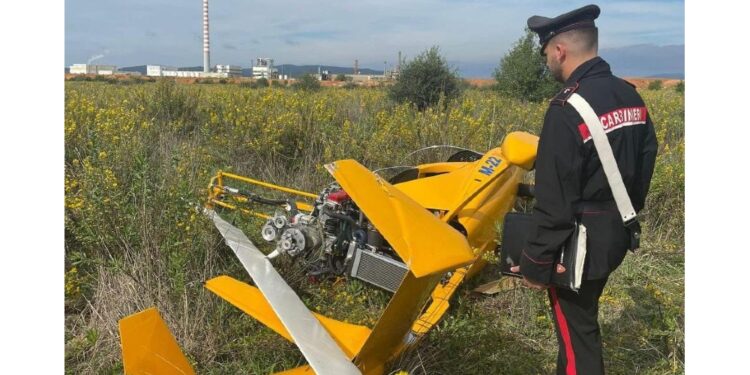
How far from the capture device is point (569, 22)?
2393 millimetres

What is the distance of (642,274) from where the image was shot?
4.83 meters

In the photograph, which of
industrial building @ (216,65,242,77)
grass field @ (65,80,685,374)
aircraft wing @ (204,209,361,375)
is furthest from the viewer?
industrial building @ (216,65,242,77)

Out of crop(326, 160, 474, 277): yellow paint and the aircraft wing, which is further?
crop(326, 160, 474, 277): yellow paint

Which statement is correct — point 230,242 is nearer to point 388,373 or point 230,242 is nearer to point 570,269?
point 388,373

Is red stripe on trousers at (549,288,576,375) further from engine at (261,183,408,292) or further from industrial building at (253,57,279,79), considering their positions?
industrial building at (253,57,279,79)

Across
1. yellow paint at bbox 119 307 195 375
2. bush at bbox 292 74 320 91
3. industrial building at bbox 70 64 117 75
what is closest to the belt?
yellow paint at bbox 119 307 195 375

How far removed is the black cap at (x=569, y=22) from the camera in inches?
93.2

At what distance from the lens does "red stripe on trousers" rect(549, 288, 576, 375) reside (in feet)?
8.42

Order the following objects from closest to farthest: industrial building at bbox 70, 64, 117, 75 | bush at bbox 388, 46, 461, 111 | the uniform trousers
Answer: the uniform trousers
industrial building at bbox 70, 64, 117, 75
bush at bbox 388, 46, 461, 111

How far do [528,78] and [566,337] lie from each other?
15.4 meters

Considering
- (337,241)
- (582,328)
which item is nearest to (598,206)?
(582,328)

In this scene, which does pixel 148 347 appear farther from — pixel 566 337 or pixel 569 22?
pixel 569 22

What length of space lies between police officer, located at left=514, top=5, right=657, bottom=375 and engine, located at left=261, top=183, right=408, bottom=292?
1.05 meters

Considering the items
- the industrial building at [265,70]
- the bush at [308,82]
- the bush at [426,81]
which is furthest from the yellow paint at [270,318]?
the industrial building at [265,70]
